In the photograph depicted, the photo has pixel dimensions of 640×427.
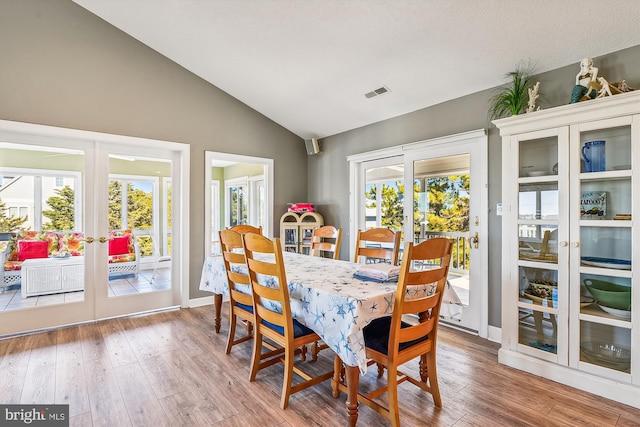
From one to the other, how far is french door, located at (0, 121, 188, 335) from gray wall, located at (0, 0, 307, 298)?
17 cm

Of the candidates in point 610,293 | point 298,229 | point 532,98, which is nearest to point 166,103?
point 298,229

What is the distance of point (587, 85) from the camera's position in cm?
229

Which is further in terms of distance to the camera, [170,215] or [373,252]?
[170,215]

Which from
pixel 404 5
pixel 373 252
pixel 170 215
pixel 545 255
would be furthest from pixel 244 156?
pixel 545 255

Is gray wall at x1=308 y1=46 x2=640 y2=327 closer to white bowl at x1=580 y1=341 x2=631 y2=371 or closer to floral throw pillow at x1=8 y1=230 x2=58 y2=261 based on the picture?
white bowl at x1=580 y1=341 x2=631 y2=371

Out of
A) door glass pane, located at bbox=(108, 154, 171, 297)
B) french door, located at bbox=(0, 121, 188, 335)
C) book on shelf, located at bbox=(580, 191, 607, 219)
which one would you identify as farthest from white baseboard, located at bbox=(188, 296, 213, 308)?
book on shelf, located at bbox=(580, 191, 607, 219)

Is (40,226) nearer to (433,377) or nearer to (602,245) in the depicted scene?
(433,377)

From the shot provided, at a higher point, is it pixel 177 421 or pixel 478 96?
pixel 478 96

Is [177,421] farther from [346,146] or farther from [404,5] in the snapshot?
[346,146]

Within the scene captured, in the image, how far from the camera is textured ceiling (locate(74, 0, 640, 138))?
7.45ft

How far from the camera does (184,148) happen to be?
4.02 metres

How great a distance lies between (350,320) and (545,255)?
5.97 feet

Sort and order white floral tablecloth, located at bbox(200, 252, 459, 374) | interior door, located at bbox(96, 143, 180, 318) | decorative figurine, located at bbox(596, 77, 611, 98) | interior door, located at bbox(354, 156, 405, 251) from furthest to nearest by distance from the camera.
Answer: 1. interior door, located at bbox(354, 156, 405, 251)
2. interior door, located at bbox(96, 143, 180, 318)
3. decorative figurine, located at bbox(596, 77, 611, 98)
4. white floral tablecloth, located at bbox(200, 252, 459, 374)

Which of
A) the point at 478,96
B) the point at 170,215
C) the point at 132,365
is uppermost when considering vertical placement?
the point at 478,96
